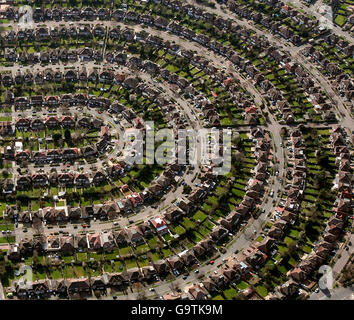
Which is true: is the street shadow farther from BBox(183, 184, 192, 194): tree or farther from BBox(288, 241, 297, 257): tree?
BBox(183, 184, 192, 194): tree

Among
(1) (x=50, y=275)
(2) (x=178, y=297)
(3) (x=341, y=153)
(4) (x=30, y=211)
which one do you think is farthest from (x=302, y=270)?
(4) (x=30, y=211)

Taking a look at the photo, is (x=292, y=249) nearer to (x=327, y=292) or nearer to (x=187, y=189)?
(x=327, y=292)

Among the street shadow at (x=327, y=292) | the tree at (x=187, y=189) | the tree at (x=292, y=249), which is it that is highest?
the tree at (x=187, y=189)

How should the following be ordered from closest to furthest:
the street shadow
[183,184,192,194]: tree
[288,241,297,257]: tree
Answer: the street shadow, [288,241,297,257]: tree, [183,184,192,194]: tree

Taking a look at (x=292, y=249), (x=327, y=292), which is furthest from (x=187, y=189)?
(x=327, y=292)

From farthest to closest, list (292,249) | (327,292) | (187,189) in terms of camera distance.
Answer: (187,189)
(292,249)
(327,292)

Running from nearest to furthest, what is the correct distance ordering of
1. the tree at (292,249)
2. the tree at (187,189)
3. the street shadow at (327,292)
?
1. the street shadow at (327,292)
2. the tree at (292,249)
3. the tree at (187,189)

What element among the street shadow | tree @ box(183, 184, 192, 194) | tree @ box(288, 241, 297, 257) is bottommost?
the street shadow

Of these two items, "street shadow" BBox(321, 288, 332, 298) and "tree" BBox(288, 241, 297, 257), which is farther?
"tree" BBox(288, 241, 297, 257)

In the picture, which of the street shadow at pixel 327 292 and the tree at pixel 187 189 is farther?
the tree at pixel 187 189

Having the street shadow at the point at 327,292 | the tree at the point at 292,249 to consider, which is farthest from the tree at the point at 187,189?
the street shadow at the point at 327,292

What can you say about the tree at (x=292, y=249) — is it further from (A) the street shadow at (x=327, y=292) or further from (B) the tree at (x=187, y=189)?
(B) the tree at (x=187, y=189)

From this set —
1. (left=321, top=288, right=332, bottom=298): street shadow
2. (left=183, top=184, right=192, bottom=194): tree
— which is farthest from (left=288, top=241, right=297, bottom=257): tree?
(left=183, top=184, right=192, bottom=194): tree

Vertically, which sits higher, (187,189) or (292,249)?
(187,189)
